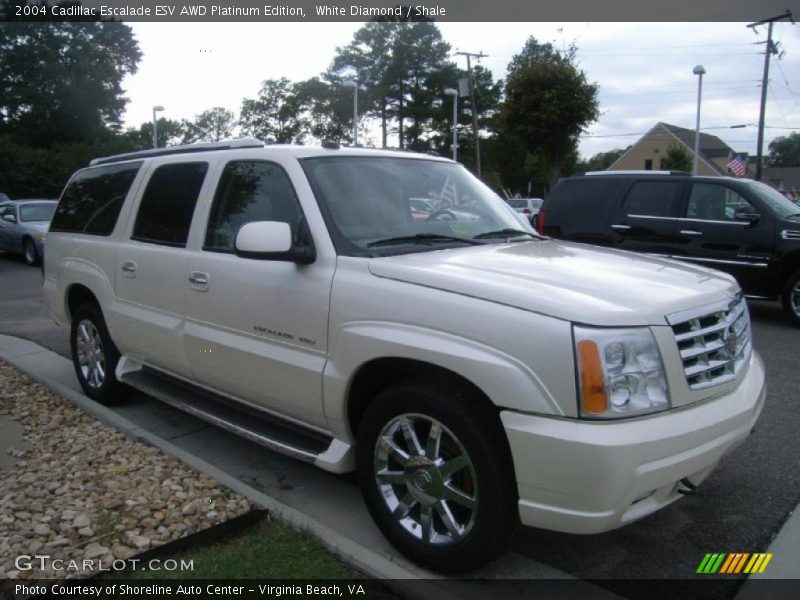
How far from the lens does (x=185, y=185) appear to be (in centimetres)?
434

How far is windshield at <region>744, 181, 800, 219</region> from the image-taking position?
8.41 metres

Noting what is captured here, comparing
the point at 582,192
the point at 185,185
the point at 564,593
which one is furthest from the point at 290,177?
the point at 582,192

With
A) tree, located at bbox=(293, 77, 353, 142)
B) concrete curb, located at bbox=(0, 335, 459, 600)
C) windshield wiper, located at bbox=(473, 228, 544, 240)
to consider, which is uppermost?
tree, located at bbox=(293, 77, 353, 142)

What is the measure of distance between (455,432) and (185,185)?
2.64m

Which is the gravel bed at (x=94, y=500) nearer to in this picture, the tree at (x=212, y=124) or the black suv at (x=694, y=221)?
the black suv at (x=694, y=221)

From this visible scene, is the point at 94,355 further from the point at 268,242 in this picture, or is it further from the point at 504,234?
the point at 504,234

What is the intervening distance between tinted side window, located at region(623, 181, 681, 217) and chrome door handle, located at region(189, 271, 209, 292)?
6.79m

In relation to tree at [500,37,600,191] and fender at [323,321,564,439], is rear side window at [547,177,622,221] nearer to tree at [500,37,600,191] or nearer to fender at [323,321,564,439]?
fender at [323,321,564,439]

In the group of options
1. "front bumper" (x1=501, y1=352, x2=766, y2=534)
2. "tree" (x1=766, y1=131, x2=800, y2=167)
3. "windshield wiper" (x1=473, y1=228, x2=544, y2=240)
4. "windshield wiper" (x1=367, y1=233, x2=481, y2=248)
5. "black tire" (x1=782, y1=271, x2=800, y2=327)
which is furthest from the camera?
"tree" (x1=766, y1=131, x2=800, y2=167)

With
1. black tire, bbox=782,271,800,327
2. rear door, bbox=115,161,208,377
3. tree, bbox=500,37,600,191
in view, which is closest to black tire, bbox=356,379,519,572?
rear door, bbox=115,161,208,377

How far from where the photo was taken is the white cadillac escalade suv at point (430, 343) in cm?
244

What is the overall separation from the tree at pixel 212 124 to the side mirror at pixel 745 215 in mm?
88039

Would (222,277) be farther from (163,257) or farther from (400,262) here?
(400,262)

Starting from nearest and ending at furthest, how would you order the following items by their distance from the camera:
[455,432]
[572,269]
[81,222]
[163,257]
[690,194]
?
1. [455,432]
2. [572,269]
3. [163,257]
4. [81,222]
5. [690,194]
